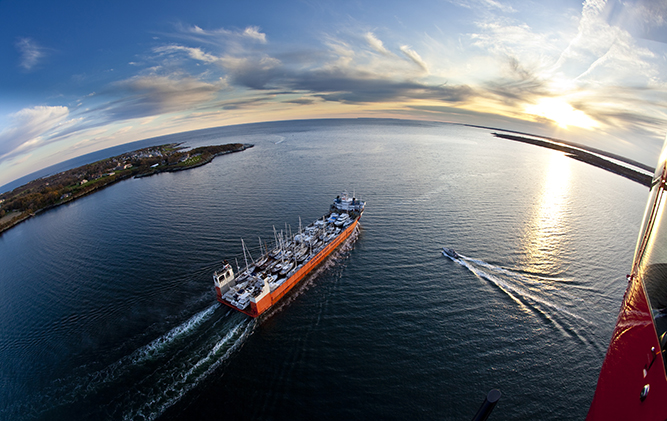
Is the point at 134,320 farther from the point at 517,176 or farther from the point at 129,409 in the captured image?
the point at 517,176

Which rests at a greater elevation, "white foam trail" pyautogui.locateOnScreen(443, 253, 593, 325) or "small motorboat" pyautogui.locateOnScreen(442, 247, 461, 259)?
"small motorboat" pyautogui.locateOnScreen(442, 247, 461, 259)

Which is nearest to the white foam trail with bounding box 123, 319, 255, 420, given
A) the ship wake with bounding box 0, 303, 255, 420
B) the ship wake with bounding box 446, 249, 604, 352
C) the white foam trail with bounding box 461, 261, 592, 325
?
the ship wake with bounding box 0, 303, 255, 420

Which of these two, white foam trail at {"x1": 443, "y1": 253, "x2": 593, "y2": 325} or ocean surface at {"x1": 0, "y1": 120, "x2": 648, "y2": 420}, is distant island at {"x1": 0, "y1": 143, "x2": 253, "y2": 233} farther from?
white foam trail at {"x1": 443, "y1": 253, "x2": 593, "y2": 325}

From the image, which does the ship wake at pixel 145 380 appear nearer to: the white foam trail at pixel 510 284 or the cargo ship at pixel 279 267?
the cargo ship at pixel 279 267

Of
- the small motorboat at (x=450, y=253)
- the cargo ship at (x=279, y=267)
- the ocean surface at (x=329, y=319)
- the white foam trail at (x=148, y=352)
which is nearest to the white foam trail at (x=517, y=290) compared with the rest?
the ocean surface at (x=329, y=319)

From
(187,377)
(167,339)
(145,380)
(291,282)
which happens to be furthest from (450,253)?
(145,380)

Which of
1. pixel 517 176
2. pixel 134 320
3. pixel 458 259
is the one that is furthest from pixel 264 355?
pixel 517 176

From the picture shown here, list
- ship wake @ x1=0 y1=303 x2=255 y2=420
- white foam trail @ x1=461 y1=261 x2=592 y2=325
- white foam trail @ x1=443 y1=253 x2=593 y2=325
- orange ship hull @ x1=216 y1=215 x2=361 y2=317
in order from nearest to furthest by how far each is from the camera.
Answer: ship wake @ x1=0 y1=303 x2=255 y2=420
white foam trail @ x1=461 y1=261 x2=592 y2=325
white foam trail @ x1=443 y1=253 x2=593 y2=325
orange ship hull @ x1=216 y1=215 x2=361 y2=317
